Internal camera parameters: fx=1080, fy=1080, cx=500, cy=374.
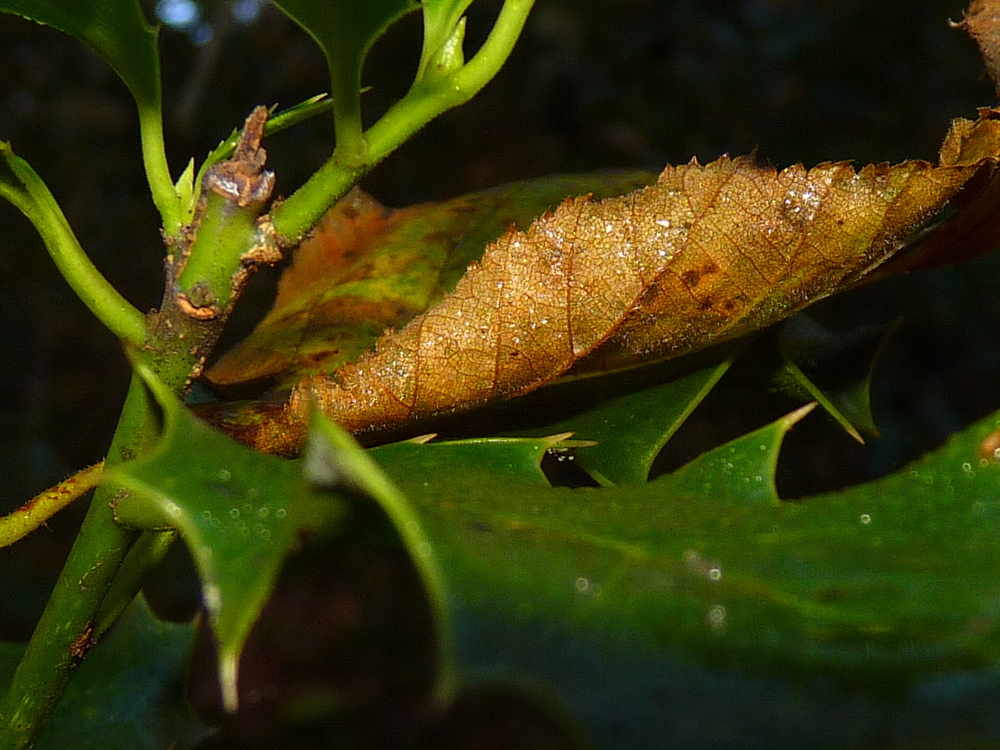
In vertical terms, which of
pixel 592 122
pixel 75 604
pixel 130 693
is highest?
pixel 75 604

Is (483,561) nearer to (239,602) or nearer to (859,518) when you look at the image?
(239,602)

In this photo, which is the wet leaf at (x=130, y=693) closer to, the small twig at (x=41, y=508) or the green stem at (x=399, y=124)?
the small twig at (x=41, y=508)

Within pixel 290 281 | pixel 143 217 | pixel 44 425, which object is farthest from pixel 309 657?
pixel 290 281

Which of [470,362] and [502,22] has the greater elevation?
[502,22]

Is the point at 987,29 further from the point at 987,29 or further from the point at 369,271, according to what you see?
the point at 369,271

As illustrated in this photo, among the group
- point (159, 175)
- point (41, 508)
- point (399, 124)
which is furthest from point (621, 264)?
point (41, 508)

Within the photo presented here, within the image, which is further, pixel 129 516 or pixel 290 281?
pixel 290 281
